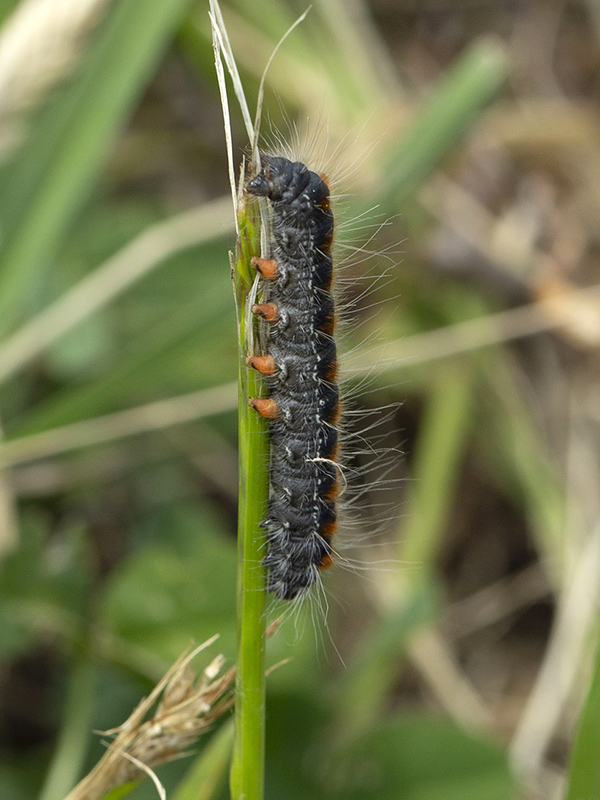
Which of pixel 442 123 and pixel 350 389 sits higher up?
pixel 442 123

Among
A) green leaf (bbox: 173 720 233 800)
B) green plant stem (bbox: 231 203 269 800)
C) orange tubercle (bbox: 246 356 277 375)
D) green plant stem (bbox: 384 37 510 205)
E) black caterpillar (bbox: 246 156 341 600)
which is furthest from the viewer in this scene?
green plant stem (bbox: 384 37 510 205)

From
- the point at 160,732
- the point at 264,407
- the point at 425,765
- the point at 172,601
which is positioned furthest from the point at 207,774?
the point at 425,765

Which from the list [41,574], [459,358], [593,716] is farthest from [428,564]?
[593,716]

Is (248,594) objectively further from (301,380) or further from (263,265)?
(301,380)

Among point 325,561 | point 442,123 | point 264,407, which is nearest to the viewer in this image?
point 264,407

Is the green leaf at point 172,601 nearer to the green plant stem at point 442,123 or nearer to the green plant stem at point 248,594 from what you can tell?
the green plant stem at point 248,594

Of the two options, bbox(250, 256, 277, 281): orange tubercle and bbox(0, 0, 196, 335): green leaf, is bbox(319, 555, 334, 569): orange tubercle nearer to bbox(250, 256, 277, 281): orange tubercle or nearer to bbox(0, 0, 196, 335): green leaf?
bbox(250, 256, 277, 281): orange tubercle

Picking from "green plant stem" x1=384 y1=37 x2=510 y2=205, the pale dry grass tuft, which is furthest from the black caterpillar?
"green plant stem" x1=384 y1=37 x2=510 y2=205
